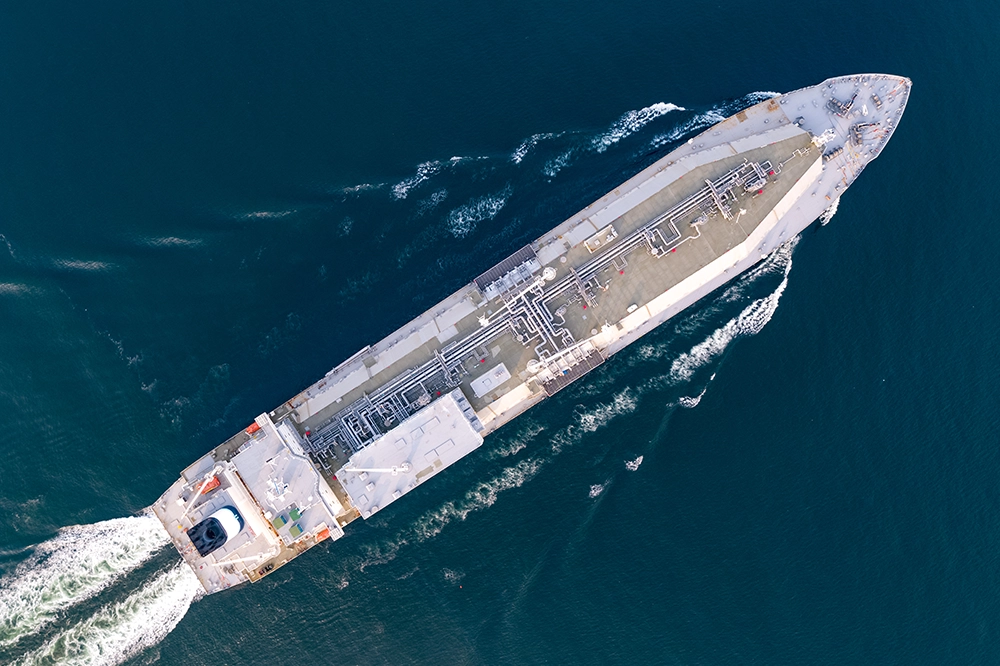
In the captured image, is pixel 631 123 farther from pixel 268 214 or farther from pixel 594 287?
pixel 268 214

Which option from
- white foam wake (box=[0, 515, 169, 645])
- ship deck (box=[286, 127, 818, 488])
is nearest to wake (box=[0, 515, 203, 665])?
white foam wake (box=[0, 515, 169, 645])

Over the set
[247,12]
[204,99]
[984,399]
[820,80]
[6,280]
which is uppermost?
[247,12]

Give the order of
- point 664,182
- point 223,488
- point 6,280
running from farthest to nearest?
1. point 6,280
2. point 664,182
3. point 223,488

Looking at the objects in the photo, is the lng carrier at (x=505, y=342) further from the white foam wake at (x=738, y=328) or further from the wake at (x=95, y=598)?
the wake at (x=95, y=598)

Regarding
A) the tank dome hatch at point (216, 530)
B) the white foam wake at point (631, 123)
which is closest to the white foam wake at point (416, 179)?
the white foam wake at point (631, 123)

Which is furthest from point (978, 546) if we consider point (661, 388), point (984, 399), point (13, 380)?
point (13, 380)

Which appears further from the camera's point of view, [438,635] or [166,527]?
[438,635]

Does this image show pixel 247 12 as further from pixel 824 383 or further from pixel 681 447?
pixel 824 383
